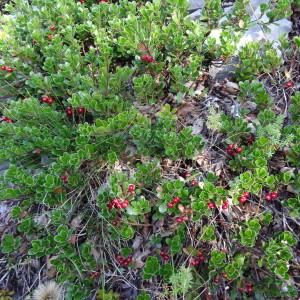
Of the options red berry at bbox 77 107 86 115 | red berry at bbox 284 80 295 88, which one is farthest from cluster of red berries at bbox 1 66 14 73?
red berry at bbox 284 80 295 88

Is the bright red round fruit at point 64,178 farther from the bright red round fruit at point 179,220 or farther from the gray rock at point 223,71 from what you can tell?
the gray rock at point 223,71

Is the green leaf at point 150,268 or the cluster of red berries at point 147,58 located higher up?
the cluster of red berries at point 147,58

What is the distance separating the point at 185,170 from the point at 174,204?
1.52ft

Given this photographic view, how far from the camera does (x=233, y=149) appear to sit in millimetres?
3010

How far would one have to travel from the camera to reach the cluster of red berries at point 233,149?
9.76 ft

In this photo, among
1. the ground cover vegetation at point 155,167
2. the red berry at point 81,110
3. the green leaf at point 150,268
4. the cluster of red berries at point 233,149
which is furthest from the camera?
the red berry at point 81,110

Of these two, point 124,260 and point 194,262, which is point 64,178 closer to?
point 124,260

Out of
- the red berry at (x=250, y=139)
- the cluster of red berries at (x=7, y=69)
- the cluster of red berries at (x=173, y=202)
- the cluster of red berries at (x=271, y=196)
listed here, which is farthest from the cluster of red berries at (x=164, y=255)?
the cluster of red berries at (x=7, y=69)

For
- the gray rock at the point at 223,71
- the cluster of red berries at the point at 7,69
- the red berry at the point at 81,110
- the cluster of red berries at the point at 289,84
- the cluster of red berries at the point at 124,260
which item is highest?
the cluster of red berries at the point at 7,69

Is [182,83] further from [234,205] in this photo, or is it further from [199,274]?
[199,274]

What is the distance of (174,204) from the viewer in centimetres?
272

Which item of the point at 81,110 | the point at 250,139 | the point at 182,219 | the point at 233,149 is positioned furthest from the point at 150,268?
the point at 81,110

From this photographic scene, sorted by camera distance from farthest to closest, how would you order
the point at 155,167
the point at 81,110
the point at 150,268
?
1. the point at 81,110
2. the point at 155,167
3. the point at 150,268

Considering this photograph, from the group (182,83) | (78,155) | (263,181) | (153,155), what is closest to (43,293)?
(78,155)
